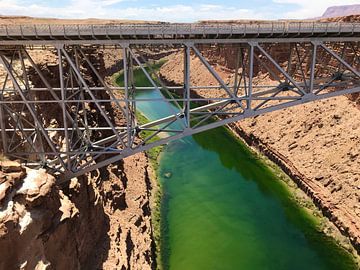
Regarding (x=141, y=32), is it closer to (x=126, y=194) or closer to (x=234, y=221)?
(x=126, y=194)

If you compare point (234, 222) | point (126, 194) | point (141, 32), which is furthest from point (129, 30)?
point (234, 222)

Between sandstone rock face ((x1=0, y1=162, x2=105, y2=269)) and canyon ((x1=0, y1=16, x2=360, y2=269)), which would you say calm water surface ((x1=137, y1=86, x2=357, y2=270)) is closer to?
canyon ((x1=0, y1=16, x2=360, y2=269))

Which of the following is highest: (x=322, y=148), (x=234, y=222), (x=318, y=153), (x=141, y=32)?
(x=141, y=32)

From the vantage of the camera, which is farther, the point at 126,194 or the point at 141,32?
the point at 126,194

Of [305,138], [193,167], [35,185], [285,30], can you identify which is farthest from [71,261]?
[305,138]

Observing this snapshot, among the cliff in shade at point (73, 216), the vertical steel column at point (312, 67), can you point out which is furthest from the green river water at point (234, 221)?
the vertical steel column at point (312, 67)

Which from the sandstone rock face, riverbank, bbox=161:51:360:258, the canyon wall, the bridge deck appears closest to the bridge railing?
the bridge deck
